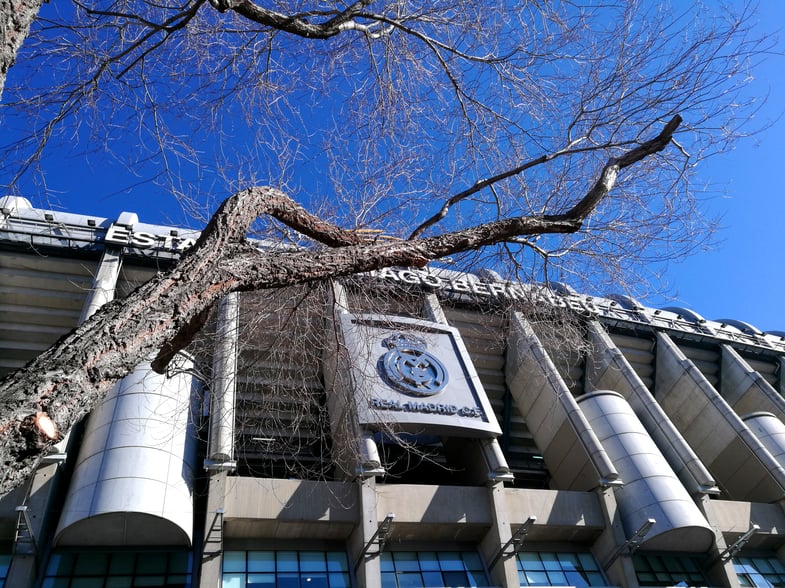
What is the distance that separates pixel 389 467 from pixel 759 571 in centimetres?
1942

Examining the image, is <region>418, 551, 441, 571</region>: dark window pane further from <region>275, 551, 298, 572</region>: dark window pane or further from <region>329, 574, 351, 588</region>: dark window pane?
<region>275, 551, 298, 572</region>: dark window pane

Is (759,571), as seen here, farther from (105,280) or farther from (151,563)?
(105,280)

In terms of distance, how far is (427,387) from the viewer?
2373cm

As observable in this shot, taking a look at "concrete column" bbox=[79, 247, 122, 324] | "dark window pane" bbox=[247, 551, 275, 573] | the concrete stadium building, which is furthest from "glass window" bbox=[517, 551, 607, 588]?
"concrete column" bbox=[79, 247, 122, 324]

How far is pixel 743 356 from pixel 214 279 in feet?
133

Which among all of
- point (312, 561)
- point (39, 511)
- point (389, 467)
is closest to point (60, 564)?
point (39, 511)

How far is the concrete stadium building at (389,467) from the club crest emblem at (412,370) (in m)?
0.08

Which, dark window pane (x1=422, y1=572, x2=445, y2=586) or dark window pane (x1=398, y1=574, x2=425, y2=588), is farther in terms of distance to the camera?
dark window pane (x1=422, y1=572, x2=445, y2=586)

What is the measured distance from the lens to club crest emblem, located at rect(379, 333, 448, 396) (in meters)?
23.5

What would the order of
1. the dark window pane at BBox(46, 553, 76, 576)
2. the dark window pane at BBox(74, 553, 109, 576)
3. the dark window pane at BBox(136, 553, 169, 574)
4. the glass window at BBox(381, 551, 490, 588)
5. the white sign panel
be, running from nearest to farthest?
1. the dark window pane at BBox(46, 553, 76, 576)
2. the dark window pane at BBox(74, 553, 109, 576)
3. the dark window pane at BBox(136, 553, 169, 574)
4. the glass window at BBox(381, 551, 490, 588)
5. the white sign panel

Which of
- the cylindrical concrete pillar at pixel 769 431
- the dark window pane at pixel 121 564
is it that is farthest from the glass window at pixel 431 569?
the cylindrical concrete pillar at pixel 769 431

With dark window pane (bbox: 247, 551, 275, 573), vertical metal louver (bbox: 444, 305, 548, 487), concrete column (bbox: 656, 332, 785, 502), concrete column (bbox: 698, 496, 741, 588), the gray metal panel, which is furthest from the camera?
vertical metal louver (bbox: 444, 305, 548, 487)

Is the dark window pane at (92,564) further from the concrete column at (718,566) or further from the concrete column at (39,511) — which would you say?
the concrete column at (718,566)

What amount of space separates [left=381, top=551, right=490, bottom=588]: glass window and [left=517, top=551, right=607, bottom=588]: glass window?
68.3 inches
